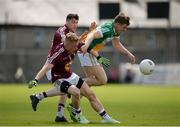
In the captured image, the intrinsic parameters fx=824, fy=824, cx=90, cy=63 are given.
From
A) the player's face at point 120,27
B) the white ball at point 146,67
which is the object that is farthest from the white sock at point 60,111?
the player's face at point 120,27

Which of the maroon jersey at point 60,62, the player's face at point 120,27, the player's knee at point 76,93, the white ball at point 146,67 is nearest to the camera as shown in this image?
the player's knee at point 76,93

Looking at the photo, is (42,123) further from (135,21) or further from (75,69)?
(135,21)


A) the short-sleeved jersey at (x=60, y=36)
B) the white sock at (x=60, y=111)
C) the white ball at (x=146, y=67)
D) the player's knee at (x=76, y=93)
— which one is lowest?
the white sock at (x=60, y=111)

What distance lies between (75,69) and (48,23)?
6217 millimetres

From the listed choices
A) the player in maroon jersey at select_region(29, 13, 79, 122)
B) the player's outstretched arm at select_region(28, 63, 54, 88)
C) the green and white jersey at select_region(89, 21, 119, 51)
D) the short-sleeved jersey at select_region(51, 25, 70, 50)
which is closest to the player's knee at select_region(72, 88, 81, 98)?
the player's outstretched arm at select_region(28, 63, 54, 88)

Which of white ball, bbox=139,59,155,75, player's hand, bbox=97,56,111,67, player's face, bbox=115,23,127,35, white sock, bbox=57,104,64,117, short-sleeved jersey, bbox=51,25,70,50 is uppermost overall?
player's face, bbox=115,23,127,35

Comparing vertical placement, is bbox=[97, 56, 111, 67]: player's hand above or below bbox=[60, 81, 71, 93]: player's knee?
above

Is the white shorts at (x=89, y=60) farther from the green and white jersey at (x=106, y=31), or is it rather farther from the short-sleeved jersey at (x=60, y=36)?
the short-sleeved jersey at (x=60, y=36)

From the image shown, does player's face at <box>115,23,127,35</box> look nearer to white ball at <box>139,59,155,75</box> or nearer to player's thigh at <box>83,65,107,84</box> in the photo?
white ball at <box>139,59,155,75</box>

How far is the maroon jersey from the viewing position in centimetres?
1528

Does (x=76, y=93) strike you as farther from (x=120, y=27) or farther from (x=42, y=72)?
(x=120, y=27)

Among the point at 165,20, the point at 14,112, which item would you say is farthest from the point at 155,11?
Result: the point at 14,112

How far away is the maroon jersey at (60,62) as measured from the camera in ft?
50.1

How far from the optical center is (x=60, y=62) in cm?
1532
